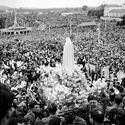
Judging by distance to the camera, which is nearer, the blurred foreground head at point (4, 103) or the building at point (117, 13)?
the blurred foreground head at point (4, 103)

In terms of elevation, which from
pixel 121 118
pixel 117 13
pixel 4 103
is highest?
pixel 4 103

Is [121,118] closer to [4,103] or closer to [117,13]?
[4,103]

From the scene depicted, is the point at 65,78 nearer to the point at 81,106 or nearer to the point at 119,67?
the point at 81,106

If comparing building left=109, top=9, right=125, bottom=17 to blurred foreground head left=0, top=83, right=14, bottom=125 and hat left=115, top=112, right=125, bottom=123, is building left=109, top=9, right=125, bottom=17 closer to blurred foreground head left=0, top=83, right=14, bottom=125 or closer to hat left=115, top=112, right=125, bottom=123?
hat left=115, top=112, right=125, bottom=123

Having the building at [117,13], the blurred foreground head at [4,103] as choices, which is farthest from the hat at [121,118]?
the building at [117,13]

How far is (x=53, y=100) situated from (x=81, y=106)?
73 centimetres

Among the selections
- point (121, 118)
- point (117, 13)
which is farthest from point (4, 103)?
point (117, 13)

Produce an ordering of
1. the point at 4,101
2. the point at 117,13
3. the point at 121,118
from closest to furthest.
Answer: the point at 4,101 < the point at 121,118 < the point at 117,13

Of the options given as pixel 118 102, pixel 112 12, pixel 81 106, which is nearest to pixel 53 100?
pixel 81 106

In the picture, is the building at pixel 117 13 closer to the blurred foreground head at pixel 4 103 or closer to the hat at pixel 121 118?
the hat at pixel 121 118

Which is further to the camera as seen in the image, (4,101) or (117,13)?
(117,13)

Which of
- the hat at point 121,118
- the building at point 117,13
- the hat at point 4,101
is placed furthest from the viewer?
the building at point 117,13

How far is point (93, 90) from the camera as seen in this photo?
6848 mm

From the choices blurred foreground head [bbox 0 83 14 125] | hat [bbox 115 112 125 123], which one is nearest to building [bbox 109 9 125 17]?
hat [bbox 115 112 125 123]
